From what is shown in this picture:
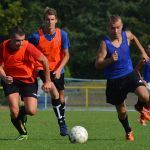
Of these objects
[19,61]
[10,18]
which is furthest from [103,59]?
[10,18]

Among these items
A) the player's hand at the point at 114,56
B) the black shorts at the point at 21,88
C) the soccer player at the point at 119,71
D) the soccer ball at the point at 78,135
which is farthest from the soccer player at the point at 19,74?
the player's hand at the point at 114,56

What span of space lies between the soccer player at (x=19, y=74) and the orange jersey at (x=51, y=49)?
20.4 inches

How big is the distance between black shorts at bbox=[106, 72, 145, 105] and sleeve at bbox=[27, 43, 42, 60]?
128 centimetres

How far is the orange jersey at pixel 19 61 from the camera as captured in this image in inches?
422

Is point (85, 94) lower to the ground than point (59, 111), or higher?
lower

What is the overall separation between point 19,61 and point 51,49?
0.95 metres

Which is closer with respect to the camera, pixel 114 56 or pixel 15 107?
pixel 114 56

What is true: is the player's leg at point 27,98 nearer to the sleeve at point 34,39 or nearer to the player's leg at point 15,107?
the player's leg at point 15,107

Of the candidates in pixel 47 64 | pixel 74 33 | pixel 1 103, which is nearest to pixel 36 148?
pixel 47 64

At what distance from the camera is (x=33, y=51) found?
10562 mm

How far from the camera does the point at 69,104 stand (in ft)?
106

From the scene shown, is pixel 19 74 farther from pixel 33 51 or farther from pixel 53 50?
pixel 53 50

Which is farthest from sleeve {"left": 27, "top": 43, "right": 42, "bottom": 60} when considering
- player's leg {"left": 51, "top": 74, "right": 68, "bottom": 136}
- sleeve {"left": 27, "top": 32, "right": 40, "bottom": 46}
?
player's leg {"left": 51, "top": 74, "right": 68, "bottom": 136}

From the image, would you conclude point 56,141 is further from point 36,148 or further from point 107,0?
point 107,0
